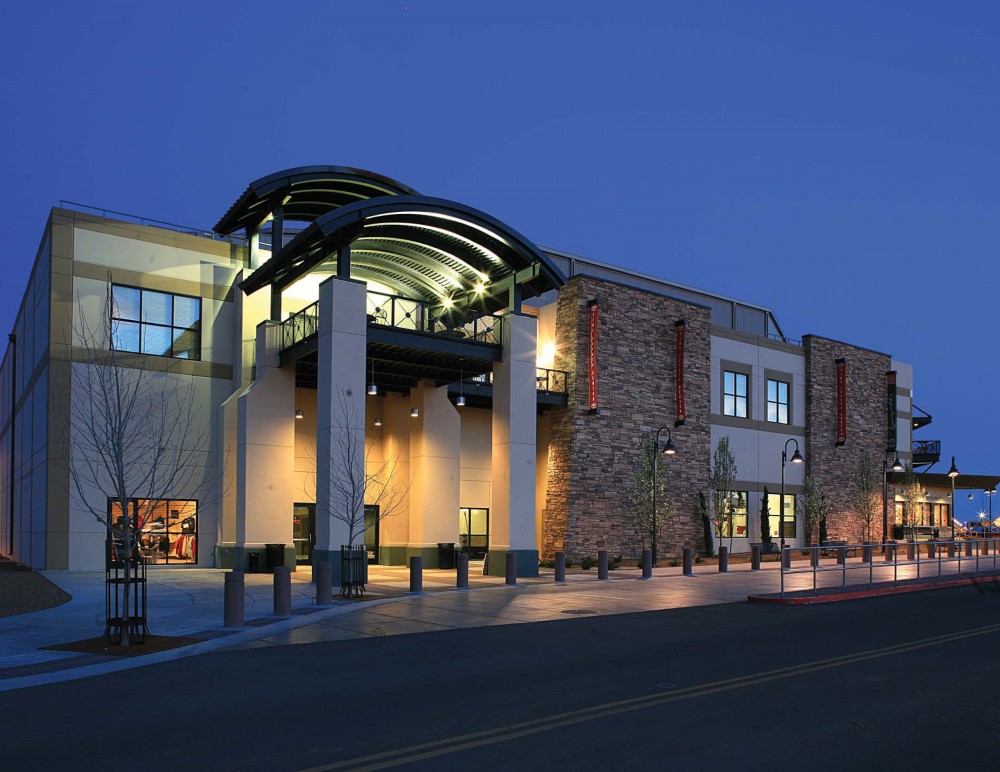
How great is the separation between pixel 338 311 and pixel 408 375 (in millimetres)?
6694

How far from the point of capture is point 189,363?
30109mm

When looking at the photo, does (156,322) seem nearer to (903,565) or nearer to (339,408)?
(339,408)

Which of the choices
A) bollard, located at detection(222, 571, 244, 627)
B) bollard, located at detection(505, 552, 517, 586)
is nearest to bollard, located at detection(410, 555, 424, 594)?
bollard, located at detection(505, 552, 517, 586)

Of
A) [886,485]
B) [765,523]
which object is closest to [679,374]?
[765,523]

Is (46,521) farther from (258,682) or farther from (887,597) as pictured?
(887,597)

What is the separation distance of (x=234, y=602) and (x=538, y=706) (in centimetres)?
809

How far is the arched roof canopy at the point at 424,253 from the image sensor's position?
2459cm

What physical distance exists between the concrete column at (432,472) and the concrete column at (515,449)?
3653mm

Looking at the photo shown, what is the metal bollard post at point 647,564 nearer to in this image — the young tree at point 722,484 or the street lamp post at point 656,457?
the street lamp post at point 656,457

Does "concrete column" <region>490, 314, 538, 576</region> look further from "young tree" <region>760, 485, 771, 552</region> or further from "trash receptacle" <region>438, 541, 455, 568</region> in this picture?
"young tree" <region>760, 485, 771, 552</region>

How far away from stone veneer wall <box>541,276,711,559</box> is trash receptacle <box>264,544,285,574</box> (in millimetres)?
10768

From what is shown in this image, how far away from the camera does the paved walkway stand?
43.2 feet

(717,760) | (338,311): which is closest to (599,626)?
(717,760)

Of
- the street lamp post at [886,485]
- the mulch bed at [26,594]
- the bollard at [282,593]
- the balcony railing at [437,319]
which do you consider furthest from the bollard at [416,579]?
the street lamp post at [886,485]
